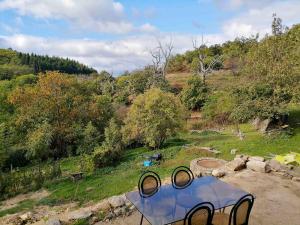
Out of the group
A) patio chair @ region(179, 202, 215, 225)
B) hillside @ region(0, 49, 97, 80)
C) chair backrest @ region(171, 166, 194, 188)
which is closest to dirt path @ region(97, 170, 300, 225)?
chair backrest @ region(171, 166, 194, 188)

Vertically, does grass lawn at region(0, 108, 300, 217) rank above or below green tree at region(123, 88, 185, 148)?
below

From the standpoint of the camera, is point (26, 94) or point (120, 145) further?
point (26, 94)

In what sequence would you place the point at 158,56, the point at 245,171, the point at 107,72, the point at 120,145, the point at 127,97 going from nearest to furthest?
the point at 245,171 < the point at 120,145 < the point at 127,97 < the point at 158,56 < the point at 107,72

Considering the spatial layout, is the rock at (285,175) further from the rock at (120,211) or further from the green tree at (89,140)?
the green tree at (89,140)

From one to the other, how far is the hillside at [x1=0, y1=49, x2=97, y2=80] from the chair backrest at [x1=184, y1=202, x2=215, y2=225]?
45.8m

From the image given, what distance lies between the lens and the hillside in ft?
162

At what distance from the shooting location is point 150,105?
1703 cm

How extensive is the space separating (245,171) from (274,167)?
84 cm

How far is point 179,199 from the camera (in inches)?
197

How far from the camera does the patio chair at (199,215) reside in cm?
423

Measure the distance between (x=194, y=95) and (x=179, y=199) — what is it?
23366 millimetres

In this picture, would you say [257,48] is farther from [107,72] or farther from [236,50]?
[107,72]

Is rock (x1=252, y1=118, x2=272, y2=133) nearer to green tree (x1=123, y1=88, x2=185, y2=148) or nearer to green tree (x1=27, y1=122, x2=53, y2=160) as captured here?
green tree (x1=123, y1=88, x2=185, y2=148)

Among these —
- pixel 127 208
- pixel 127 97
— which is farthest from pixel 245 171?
pixel 127 97
